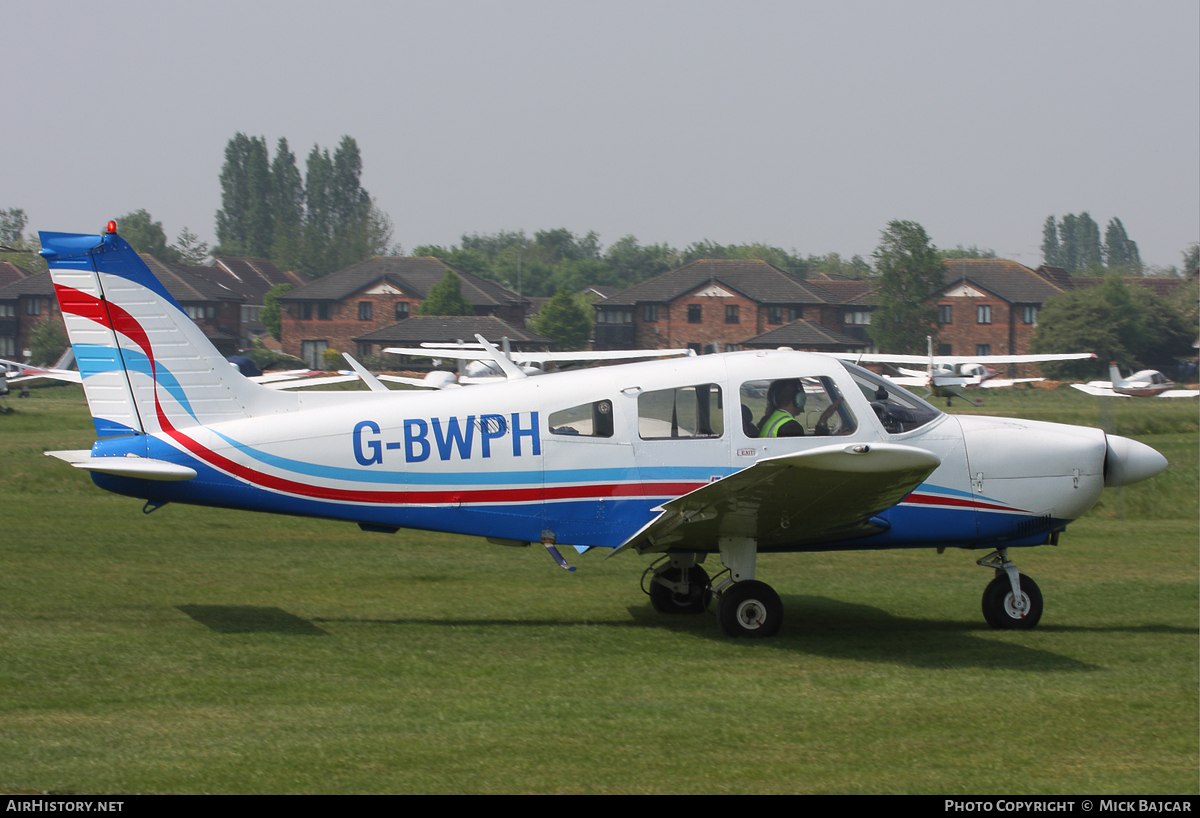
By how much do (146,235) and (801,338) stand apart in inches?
4032

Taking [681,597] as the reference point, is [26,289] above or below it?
above

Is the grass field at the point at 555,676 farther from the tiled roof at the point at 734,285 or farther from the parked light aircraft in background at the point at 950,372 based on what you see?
the tiled roof at the point at 734,285

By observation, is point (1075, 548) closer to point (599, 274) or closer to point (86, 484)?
point (86, 484)

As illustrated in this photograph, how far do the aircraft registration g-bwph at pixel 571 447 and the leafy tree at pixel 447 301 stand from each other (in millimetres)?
72193

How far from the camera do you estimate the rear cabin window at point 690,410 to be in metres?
8.88

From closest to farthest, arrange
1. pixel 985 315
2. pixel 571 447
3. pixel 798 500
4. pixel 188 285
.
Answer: pixel 798 500 → pixel 571 447 → pixel 985 315 → pixel 188 285

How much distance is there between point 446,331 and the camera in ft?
232

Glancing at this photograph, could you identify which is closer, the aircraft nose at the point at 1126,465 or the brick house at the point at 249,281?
the aircraft nose at the point at 1126,465

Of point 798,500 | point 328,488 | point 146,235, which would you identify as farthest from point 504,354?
Result: point 146,235

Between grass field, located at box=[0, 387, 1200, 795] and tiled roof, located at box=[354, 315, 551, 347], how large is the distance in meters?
54.4

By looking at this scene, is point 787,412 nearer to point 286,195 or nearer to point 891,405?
point 891,405

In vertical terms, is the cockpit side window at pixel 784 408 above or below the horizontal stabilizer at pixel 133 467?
above

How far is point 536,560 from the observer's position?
12820 mm

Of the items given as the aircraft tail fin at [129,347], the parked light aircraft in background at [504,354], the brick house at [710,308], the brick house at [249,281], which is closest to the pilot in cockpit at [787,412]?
the aircraft tail fin at [129,347]
